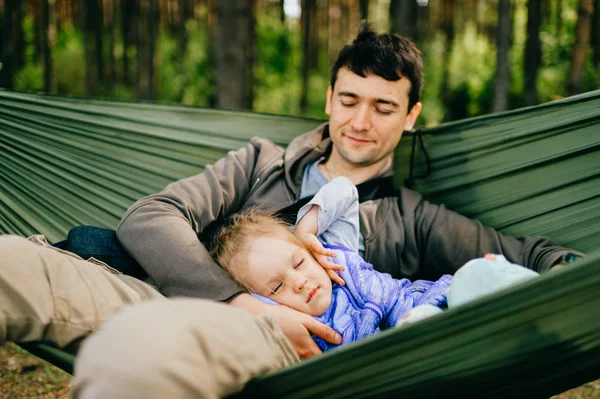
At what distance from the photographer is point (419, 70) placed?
6.07ft

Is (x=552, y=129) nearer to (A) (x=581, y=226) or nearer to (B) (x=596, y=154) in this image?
(B) (x=596, y=154)

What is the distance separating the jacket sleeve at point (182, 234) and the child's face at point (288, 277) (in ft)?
0.20

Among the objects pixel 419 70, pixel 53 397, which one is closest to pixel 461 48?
pixel 419 70

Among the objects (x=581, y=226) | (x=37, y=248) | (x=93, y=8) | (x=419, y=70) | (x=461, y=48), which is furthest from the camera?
(x=461, y=48)

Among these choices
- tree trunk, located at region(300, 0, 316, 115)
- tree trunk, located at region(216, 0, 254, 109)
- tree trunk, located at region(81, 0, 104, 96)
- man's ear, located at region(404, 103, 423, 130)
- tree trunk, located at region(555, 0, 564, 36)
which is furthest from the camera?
tree trunk, located at region(300, 0, 316, 115)

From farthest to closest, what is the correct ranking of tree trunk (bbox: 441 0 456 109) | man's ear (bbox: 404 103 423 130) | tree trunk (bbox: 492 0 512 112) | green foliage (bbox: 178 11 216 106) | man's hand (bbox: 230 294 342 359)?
green foliage (bbox: 178 11 216 106)
tree trunk (bbox: 441 0 456 109)
tree trunk (bbox: 492 0 512 112)
man's ear (bbox: 404 103 423 130)
man's hand (bbox: 230 294 342 359)

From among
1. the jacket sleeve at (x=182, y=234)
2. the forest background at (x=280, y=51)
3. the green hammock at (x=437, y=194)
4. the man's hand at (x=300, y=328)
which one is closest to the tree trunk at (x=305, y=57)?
the forest background at (x=280, y=51)

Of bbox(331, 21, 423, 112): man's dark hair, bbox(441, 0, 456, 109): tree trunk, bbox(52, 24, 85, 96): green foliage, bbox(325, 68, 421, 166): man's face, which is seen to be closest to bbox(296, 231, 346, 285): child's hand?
bbox(325, 68, 421, 166): man's face

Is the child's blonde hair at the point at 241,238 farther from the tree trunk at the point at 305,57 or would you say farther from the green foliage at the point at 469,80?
the green foliage at the point at 469,80

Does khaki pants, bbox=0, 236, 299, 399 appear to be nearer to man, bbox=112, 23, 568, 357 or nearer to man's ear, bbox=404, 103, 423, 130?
man, bbox=112, 23, 568, 357

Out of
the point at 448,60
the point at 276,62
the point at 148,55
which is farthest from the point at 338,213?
the point at 276,62

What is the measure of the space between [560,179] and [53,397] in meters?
1.64

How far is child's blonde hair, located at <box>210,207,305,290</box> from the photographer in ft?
4.70

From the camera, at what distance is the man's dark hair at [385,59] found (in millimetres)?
1771
